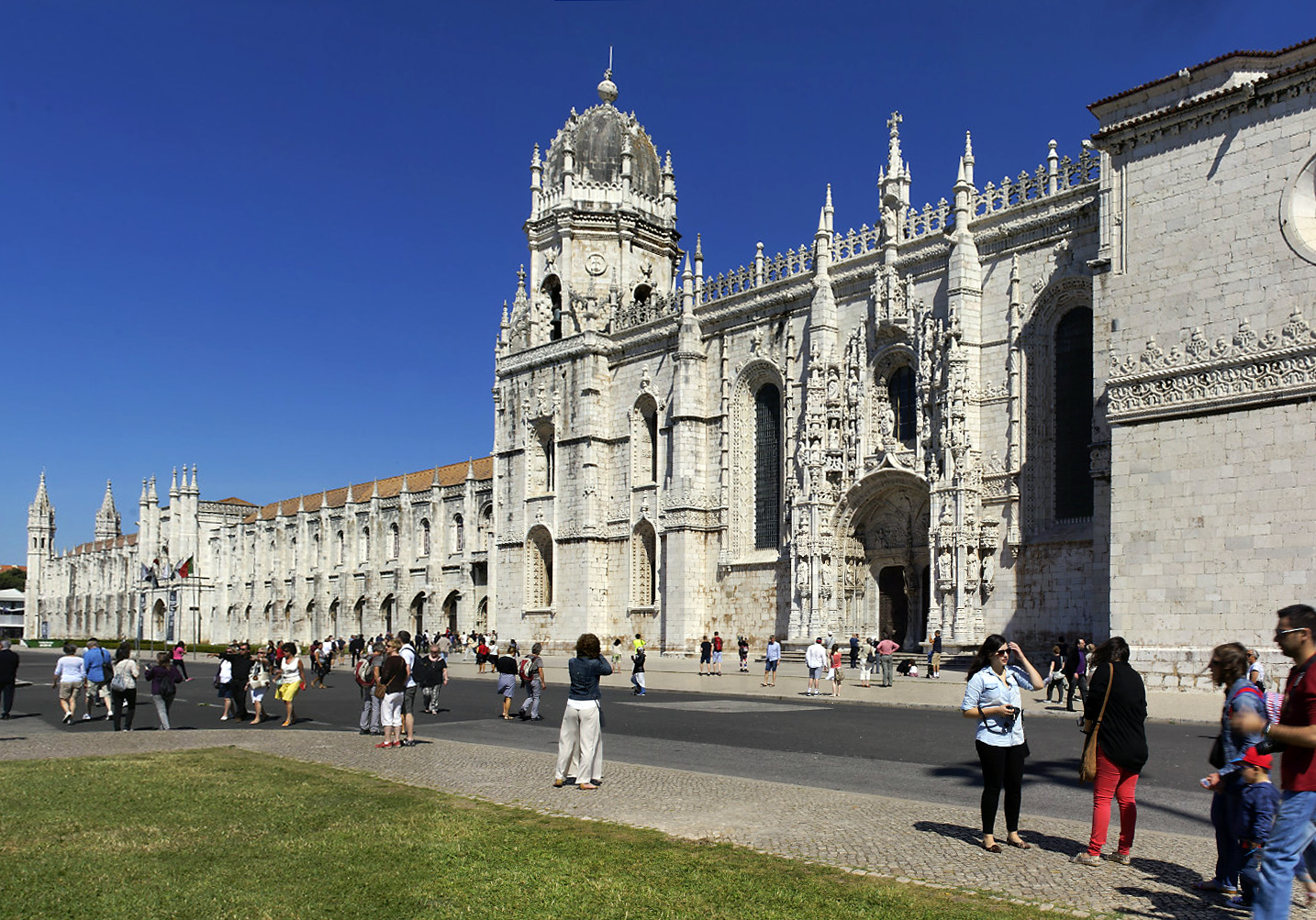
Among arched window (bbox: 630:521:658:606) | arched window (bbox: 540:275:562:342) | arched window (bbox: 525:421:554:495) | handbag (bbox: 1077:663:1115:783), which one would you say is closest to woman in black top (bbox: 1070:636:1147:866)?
handbag (bbox: 1077:663:1115:783)

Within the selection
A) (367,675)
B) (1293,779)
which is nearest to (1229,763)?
(1293,779)

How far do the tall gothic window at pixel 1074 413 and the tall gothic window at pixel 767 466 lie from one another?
11212 millimetres

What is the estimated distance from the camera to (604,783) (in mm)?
11680

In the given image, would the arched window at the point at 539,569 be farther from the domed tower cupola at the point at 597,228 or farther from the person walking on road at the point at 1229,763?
the person walking on road at the point at 1229,763

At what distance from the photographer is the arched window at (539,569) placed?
158ft

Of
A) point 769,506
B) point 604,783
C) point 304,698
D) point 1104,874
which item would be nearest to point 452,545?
point 769,506

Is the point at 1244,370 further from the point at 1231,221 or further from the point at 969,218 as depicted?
the point at 969,218

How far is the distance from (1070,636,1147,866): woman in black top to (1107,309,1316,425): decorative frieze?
52.4 ft

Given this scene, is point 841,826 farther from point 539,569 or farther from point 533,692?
point 539,569

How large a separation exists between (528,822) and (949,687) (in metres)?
19.8

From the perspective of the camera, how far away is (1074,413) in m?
30.1

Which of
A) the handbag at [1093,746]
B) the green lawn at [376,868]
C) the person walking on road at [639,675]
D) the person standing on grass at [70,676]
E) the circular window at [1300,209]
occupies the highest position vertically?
the circular window at [1300,209]

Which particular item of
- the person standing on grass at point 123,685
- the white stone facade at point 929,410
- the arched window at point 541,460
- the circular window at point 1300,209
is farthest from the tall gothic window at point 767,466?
the person standing on grass at point 123,685

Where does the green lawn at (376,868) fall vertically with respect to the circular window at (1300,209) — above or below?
below
